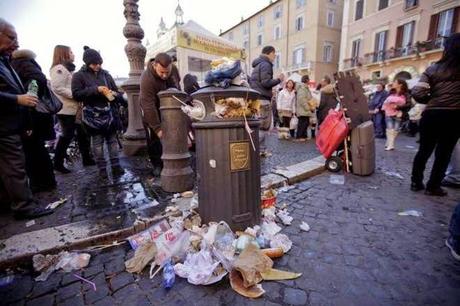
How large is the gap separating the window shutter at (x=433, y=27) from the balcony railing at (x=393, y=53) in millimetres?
516

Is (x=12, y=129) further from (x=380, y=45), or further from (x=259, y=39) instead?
(x=259, y=39)

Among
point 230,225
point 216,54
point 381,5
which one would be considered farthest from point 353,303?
point 381,5

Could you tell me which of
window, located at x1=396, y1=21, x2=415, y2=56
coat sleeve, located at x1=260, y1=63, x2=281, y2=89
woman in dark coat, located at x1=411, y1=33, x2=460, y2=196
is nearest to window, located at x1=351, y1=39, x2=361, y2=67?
window, located at x1=396, y1=21, x2=415, y2=56

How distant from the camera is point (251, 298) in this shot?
1588 mm

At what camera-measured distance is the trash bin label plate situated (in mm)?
2014

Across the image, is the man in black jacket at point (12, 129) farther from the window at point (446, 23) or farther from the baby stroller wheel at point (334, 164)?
the window at point (446, 23)

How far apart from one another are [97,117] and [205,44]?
6836mm

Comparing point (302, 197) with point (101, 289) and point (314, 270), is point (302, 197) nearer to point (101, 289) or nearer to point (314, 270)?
point (314, 270)

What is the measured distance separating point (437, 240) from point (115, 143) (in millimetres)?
4285

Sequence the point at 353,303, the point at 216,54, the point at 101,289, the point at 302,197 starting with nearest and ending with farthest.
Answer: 1. the point at 353,303
2. the point at 101,289
3. the point at 302,197
4. the point at 216,54

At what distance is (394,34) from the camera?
21688 mm

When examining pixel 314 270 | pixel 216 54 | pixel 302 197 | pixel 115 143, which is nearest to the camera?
pixel 314 270

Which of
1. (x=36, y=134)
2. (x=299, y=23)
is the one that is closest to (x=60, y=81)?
(x=36, y=134)

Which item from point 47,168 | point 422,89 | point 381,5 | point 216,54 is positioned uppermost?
point 381,5
